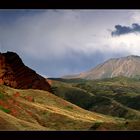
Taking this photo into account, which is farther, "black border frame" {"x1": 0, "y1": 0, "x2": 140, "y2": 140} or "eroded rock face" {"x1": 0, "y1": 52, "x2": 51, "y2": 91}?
"eroded rock face" {"x1": 0, "y1": 52, "x2": 51, "y2": 91}

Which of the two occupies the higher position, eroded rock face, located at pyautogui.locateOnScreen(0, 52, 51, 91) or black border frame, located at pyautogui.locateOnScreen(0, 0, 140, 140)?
black border frame, located at pyautogui.locateOnScreen(0, 0, 140, 140)

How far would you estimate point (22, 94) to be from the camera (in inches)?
3442

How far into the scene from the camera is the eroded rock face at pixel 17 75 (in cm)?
9869

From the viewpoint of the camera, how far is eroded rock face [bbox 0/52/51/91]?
98688 mm

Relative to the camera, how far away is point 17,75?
355 ft

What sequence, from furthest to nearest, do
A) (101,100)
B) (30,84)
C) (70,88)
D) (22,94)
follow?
1. (70,88)
2. (101,100)
3. (30,84)
4. (22,94)
